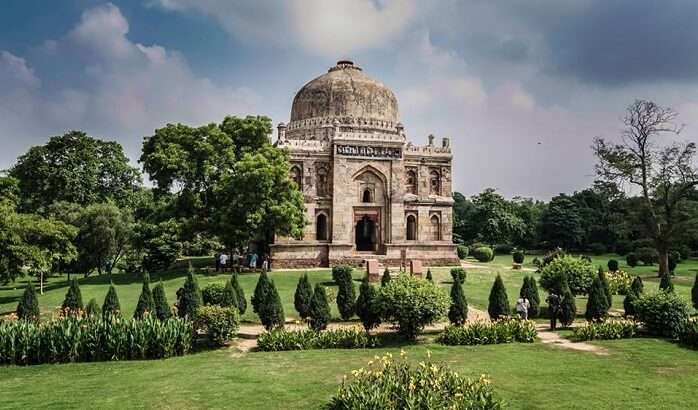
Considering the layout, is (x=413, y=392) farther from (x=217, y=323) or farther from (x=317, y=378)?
(x=217, y=323)

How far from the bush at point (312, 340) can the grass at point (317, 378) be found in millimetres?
544

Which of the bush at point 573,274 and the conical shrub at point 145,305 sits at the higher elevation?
the bush at point 573,274

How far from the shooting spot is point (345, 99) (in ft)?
127

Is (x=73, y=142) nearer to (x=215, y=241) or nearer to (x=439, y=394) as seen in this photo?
(x=215, y=241)

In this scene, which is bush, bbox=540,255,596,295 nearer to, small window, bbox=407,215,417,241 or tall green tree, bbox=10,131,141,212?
small window, bbox=407,215,417,241

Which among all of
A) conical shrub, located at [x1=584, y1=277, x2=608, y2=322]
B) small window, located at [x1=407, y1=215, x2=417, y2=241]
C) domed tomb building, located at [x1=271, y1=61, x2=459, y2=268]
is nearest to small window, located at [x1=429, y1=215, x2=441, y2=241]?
domed tomb building, located at [x1=271, y1=61, x2=459, y2=268]

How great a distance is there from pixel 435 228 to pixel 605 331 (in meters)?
21.9

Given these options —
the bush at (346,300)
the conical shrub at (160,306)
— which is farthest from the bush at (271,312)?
the bush at (346,300)

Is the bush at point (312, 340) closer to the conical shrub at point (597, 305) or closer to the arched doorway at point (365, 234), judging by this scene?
the conical shrub at point (597, 305)

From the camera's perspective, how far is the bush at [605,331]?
16281mm

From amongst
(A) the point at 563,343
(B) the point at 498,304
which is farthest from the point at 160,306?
(A) the point at 563,343

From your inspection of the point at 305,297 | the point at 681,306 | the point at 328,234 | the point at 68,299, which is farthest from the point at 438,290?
the point at 328,234

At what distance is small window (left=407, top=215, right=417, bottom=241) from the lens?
124ft

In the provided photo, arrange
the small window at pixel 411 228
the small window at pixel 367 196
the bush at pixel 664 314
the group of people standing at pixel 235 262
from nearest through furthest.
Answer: the bush at pixel 664 314 → the group of people standing at pixel 235 262 → the small window at pixel 367 196 → the small window at pixel 411 228
